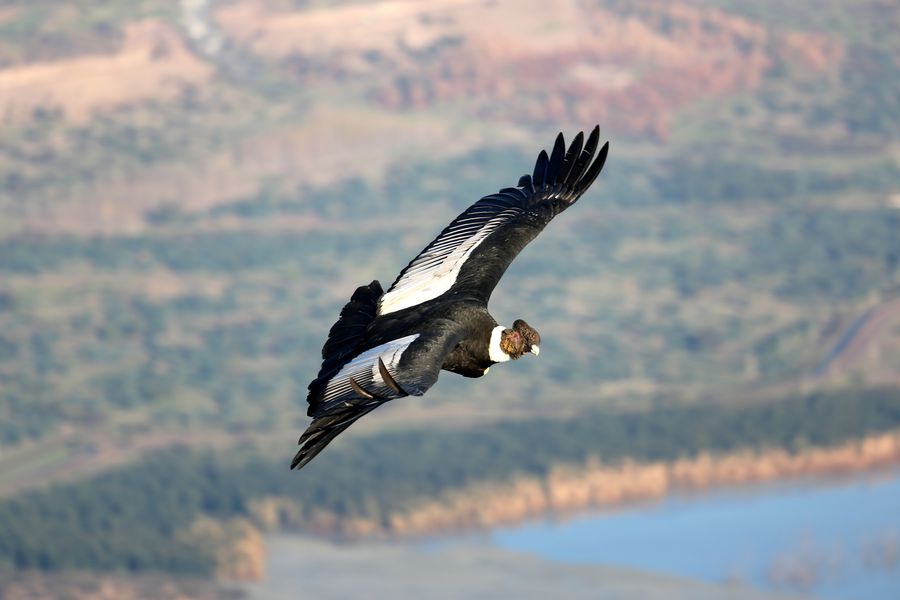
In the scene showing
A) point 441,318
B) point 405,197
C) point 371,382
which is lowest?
point 371,382

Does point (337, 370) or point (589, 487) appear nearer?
point (337, 370)

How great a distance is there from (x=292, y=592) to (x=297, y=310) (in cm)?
3851

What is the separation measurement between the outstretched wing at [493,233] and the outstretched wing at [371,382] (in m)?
1.49

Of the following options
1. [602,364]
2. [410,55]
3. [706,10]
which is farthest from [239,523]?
[706,10]

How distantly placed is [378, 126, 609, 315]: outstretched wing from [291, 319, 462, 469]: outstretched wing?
1490mm

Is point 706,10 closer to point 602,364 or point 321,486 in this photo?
point 602,364

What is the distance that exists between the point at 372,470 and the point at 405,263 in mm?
23580

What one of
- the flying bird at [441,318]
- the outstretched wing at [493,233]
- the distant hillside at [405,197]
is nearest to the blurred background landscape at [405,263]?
the distant hillside at [405,197]

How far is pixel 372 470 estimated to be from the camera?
86.2m

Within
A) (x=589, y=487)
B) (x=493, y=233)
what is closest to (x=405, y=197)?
(x=589, y=487)

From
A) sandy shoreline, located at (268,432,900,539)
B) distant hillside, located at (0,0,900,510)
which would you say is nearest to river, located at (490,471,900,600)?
sandy shoreline, located at (268,432,900,539)

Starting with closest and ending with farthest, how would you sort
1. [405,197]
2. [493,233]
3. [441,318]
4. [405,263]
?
[441,318] < [493,233] < [405,263] < [405,197]

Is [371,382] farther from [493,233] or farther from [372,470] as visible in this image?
[372,470]

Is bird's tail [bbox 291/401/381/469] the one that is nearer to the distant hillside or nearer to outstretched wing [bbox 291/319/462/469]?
outstretched wing [bbox 291/319/462/469]
